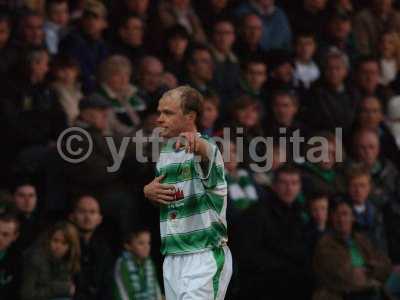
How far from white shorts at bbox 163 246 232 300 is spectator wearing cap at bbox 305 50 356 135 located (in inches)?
219

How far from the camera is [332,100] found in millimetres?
12688

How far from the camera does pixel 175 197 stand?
7.03 metres

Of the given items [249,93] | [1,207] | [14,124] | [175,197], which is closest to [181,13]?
[249,93]

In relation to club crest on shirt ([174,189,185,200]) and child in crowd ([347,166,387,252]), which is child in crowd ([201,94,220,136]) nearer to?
child in crowd ([347,166,387,252])

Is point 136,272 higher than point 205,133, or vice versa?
point 205,133

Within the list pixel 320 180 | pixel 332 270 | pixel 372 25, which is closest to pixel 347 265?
pixel 332 270

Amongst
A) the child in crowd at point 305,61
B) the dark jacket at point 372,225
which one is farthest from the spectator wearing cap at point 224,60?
the dark jacket at point 372,225

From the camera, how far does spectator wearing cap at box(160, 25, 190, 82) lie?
12.0 meters

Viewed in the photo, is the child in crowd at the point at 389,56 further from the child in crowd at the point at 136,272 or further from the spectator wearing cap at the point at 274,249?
the child in crowd at the point at 136,272

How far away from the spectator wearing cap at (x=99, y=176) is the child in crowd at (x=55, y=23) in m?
1.69

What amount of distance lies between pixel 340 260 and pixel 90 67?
3.30 m

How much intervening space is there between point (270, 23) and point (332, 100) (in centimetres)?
147

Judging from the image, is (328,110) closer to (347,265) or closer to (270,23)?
(270,23)

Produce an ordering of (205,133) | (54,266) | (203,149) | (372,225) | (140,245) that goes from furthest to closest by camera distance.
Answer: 1. (372,225)
2. (205,133)
3. (140,245)
4. (54,266)
5. (203,149)
